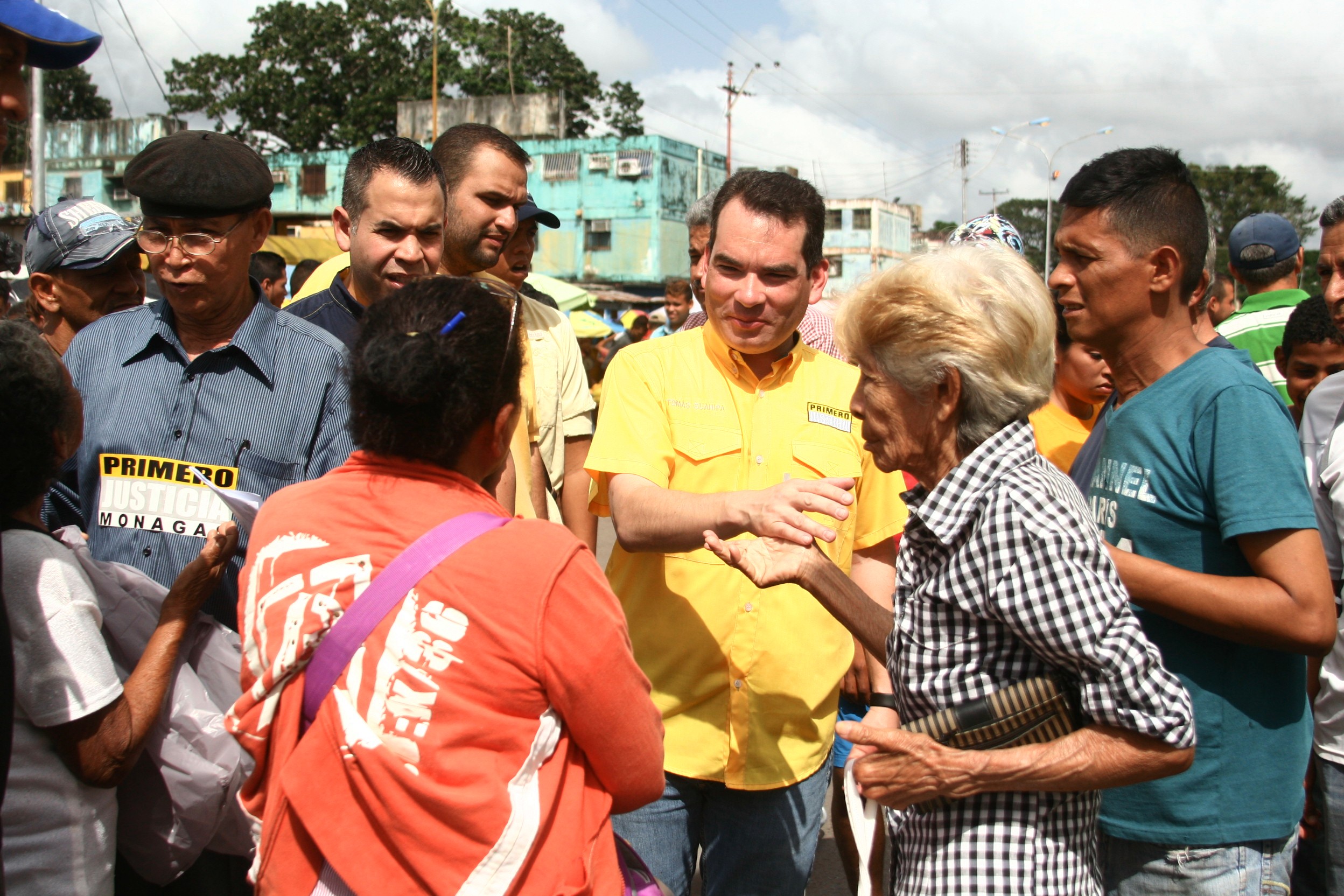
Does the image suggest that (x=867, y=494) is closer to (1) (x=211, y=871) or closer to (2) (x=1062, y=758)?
(2) (x=1062, y=758)

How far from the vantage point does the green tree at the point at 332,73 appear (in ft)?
174

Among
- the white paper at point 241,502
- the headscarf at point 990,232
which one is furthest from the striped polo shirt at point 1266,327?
the white paper at point 241,502

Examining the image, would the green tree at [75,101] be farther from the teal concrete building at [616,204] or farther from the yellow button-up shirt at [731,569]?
the yellow button-up shirt at [731,569]

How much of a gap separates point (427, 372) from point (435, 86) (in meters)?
31.4

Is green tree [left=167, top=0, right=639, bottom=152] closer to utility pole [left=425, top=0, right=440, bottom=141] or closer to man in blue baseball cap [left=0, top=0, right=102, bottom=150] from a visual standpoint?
utility pole [left=425, top=0, right=440, bottom=141]

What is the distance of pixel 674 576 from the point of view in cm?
257

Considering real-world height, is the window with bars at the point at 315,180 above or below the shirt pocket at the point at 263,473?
above

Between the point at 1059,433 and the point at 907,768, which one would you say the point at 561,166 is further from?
the point at 907,768

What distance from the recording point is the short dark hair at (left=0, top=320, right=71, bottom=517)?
1854 millimetres

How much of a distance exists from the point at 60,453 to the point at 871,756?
173 cm

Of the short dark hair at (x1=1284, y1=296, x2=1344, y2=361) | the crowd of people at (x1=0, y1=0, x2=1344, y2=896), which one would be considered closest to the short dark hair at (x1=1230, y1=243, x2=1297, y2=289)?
the short dark hair at (x1=1284, y1=296, x2=1344, y2=361)

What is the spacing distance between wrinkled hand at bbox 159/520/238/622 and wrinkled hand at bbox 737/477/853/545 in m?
1.16

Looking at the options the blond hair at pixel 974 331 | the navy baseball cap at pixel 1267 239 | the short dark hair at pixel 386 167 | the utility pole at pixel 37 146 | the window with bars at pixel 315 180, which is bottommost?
the blond hair at pixel 974 331

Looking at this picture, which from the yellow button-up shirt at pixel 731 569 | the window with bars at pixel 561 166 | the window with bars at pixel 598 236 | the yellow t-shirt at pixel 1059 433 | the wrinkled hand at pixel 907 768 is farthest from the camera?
the window with bars at pixel 561 166
